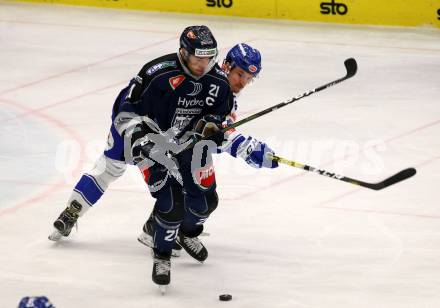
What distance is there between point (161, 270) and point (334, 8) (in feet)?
21.4

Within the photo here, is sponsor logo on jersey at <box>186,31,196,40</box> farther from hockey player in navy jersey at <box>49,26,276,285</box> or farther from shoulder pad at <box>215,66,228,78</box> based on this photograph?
shoulder pad at <box>215,66,228,78</box>

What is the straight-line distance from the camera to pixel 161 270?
579 cm

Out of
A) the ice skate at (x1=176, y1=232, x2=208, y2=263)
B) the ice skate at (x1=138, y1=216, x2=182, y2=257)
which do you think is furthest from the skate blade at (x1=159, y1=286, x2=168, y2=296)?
the ice skate at (x1=138, y1=216, x2=182, y2=257)

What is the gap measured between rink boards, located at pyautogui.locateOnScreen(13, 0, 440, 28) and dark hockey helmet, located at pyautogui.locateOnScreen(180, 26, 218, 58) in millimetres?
6057

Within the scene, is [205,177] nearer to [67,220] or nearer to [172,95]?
[172,95]

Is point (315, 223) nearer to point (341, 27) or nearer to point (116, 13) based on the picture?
point (341, 27)

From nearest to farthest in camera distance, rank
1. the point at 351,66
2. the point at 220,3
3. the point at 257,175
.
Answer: the point at 351,66 → the point at 257,175 → the point at 220,3

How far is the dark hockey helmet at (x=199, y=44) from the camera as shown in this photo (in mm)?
5715

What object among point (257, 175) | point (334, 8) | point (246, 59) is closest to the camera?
point (246, 59)

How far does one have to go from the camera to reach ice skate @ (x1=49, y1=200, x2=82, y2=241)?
6.48 m

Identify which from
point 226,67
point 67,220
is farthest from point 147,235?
point 226,67

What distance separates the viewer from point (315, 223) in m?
6.91

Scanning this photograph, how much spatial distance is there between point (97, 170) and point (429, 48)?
5.40m

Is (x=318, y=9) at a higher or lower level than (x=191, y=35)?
lower
